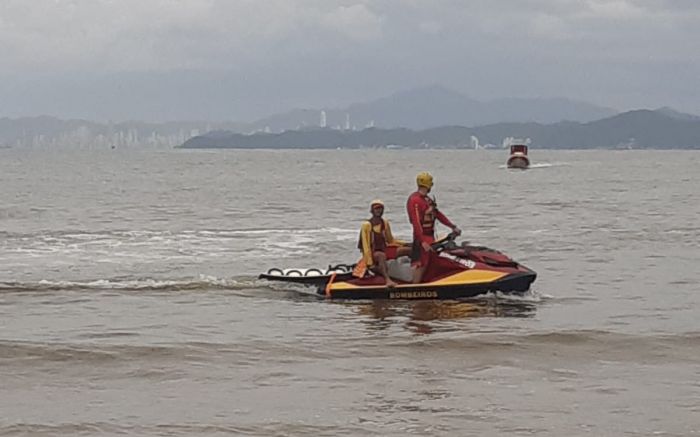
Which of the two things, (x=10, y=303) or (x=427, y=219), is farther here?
(x=10, y=303)

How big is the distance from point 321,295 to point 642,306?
473 centimetres

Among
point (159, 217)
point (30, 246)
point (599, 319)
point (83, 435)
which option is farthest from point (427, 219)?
point (159, 217)

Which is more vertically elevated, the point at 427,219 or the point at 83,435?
the point at 427,219

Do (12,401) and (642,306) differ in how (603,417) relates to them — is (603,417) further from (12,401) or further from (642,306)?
(642,306)

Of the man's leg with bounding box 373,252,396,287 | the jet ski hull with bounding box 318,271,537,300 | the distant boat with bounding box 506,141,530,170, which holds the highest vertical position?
the distant boat with bounding box 506,141,530,170

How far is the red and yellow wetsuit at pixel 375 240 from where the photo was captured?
1597cm

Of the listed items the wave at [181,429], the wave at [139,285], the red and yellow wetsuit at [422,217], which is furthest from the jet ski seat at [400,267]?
the wave at [181,429]

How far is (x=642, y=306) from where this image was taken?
17000 mm

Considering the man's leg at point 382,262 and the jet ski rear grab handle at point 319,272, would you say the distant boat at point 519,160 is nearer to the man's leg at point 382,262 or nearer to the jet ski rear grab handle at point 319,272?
the jet ski rear grab handle at point 319,272

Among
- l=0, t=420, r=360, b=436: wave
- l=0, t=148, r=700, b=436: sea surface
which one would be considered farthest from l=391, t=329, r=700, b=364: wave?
l=0, t=420, r=360, b=436: wave

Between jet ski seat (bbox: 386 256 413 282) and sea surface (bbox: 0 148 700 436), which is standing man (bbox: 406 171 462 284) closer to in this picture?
jet ski seat (bbox: 386 256 413 282)

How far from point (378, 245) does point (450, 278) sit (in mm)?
1097

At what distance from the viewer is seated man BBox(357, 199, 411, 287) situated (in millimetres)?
15961

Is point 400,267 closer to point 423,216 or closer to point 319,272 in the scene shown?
point 423,216
